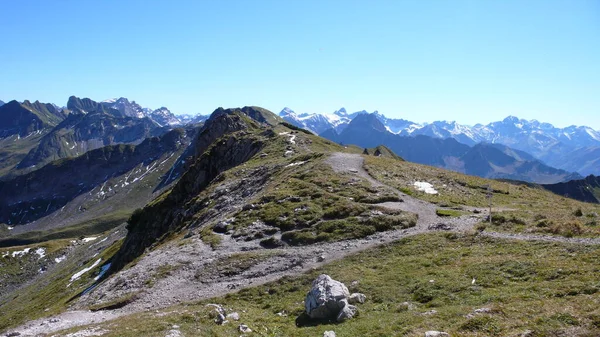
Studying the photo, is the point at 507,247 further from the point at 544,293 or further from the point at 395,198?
the point at 395,198

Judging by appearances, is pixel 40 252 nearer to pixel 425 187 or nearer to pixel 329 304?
pixel 425 187

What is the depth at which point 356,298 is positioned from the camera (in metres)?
22.7

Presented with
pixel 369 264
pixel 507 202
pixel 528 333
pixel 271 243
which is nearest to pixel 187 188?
pixel 271 243

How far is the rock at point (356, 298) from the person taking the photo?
22484 millimetres

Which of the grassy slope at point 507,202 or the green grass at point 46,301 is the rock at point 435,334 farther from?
the green grass at point 46,301

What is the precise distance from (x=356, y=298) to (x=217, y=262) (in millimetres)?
16607

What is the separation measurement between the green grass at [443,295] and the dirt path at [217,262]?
6.57 ft

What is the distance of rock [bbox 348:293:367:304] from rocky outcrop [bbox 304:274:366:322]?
6.2 inches

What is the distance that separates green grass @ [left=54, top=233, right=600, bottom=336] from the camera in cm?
1597

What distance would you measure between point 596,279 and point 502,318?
21.3 ft

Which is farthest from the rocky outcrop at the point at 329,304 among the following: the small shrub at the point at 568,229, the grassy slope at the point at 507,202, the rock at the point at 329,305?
the grassy slope at the point at 507,202

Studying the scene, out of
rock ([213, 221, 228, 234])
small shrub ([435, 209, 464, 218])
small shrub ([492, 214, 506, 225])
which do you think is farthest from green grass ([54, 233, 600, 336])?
rock ([213, 221, 228, 234])

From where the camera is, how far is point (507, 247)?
27172mm

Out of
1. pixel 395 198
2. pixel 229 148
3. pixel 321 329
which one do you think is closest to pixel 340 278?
pixel 321 329
